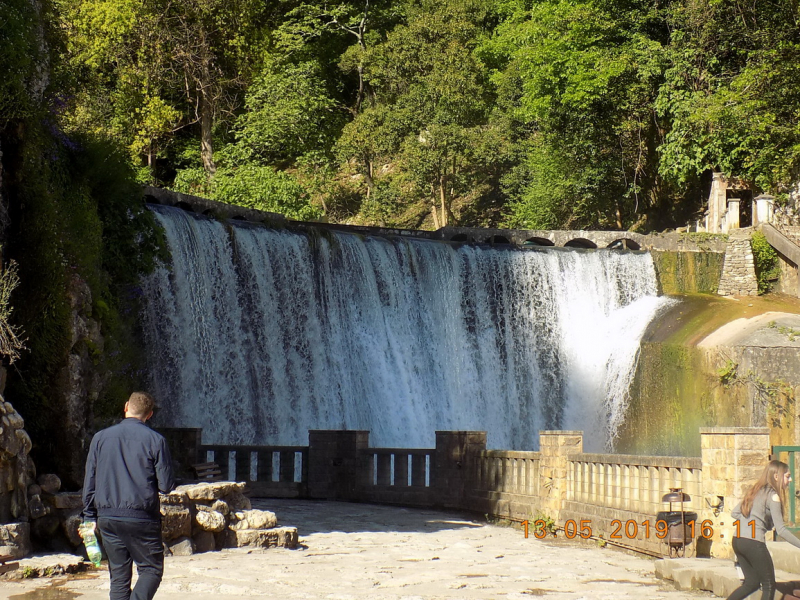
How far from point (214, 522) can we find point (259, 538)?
24.6 inches

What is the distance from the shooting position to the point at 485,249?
30.4m

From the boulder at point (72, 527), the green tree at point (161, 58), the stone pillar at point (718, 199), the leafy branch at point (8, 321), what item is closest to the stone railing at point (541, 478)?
the leafy branch at point (8, 321)

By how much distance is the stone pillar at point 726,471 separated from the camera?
10.9 meters

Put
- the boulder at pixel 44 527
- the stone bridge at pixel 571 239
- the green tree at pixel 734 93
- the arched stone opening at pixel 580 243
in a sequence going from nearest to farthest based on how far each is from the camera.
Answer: the boulder at pixel 44 527, the stone bridge at pixel 571 239, the green tree at pixel 734 93, the arched stone opening at pixel 580 243

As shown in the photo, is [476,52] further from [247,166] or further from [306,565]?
[306,565]

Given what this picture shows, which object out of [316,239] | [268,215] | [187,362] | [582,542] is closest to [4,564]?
[582,542]

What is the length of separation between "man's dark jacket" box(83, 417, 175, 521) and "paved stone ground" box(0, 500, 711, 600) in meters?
2.53

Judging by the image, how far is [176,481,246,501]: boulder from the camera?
39.6ft

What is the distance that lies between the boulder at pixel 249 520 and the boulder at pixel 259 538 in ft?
0.42

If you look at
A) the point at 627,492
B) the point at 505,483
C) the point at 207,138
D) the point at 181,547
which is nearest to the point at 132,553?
the point at 181,547

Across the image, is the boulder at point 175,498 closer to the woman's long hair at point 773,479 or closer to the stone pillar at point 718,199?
the woman's long hair at point 773,479

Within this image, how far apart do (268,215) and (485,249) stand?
6331 millimetres

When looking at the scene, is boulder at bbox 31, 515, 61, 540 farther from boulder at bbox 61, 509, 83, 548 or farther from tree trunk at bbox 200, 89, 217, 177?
tree trunk at bbox 200, 89, 217, 177

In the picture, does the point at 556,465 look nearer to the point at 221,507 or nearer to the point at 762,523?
the point at 221,507
